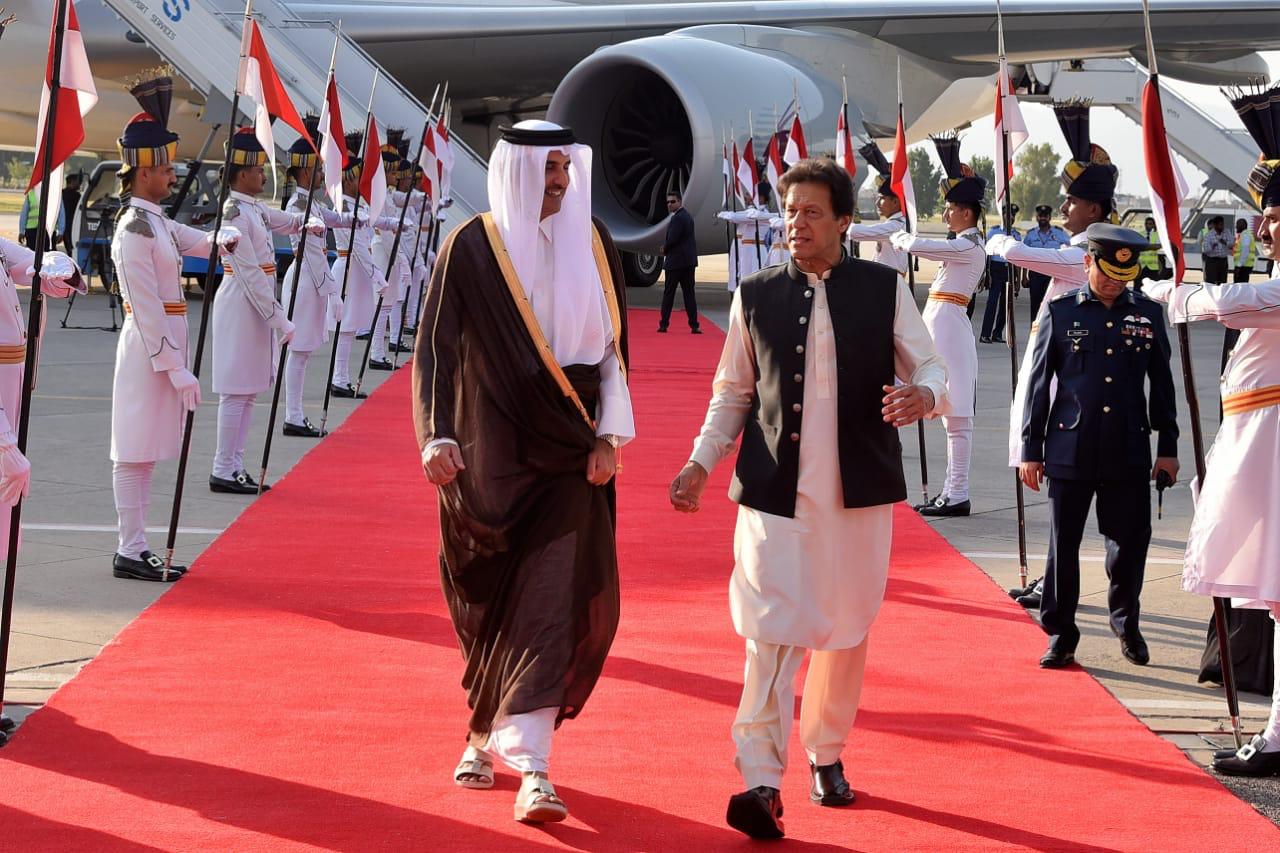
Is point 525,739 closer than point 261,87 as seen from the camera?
Yes

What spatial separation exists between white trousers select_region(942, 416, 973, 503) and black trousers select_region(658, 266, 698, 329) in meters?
9.07

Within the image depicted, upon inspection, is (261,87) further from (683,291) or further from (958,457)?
(683,291)

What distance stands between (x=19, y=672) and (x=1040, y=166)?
351 ft

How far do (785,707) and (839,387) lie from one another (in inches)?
28.9

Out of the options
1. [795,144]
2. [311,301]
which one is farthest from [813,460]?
[795,144]

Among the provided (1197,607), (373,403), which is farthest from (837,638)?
(373,403)

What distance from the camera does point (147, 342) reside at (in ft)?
19.1

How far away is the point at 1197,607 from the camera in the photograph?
5984 mm

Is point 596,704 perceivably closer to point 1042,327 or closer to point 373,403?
point 1042,327

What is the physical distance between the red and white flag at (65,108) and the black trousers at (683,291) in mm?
12074

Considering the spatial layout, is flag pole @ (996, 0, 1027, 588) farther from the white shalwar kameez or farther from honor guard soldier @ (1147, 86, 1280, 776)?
honor guard soldier @ (1147, 86, 1280, 776)

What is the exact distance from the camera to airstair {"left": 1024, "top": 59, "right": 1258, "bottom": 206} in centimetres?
2988

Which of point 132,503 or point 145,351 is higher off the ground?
point 145,351

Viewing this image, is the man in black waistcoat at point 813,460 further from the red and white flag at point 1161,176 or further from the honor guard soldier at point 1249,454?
the red and white flag at point 1161,176
